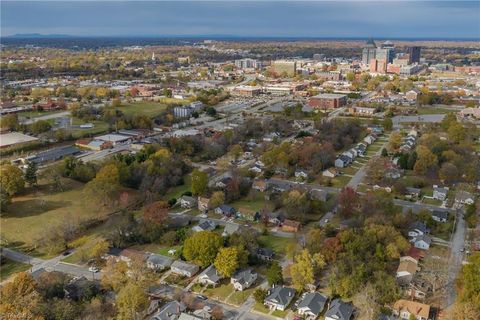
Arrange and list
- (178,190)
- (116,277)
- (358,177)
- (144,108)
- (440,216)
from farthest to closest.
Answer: (144,108)
(358,177)
(178,190)
(440,216)
(116,277)

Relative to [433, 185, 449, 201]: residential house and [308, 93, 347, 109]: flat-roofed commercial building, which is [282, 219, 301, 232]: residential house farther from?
[308, 93, 347, 109]: flat-roofed commercial building

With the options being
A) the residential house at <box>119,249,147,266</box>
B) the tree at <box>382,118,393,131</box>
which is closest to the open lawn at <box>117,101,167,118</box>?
the tree at <box>382,118,393,131</box>

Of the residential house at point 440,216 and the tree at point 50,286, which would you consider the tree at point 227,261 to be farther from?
the residential house at point 440,216

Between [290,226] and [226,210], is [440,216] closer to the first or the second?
[290,226]

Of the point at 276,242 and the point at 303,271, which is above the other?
the point at 303,271

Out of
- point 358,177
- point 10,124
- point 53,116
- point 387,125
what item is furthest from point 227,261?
point 53,116

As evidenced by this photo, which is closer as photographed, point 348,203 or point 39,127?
point 348,203

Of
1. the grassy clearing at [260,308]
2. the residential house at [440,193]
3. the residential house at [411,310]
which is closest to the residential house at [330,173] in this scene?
the residential house at [440,193]

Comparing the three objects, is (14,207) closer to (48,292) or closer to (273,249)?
(48,292)

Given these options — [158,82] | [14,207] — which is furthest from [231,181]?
[158,82]
